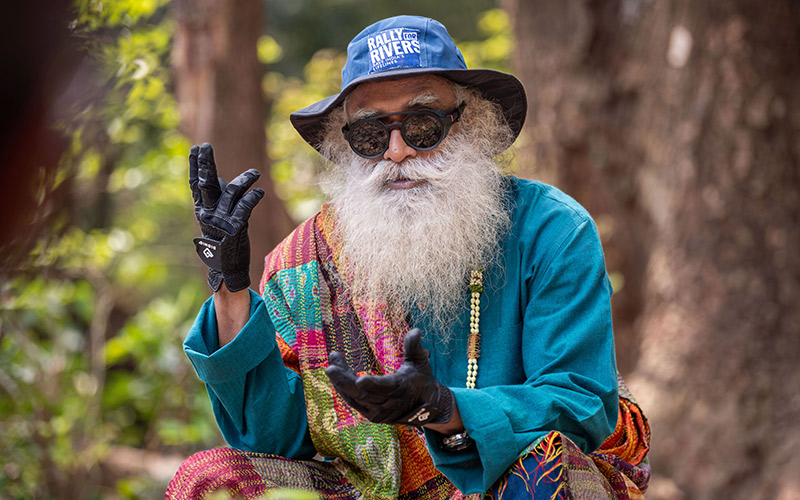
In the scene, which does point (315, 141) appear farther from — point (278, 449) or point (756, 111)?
point (756, 111)

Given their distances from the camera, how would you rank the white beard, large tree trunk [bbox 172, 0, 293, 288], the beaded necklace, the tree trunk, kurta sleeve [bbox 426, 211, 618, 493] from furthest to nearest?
the tree trunk
large tree trunk [bbox 172, 0, 293, 288]
the white beard
the beaded necklace
kurta sleeve [bbox 426, 211, 618, 493]

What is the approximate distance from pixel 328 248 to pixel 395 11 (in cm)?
1144

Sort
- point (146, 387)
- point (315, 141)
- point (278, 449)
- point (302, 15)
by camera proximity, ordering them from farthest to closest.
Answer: point (302, 15)
point (146, 387)
point (315, 141)
point (278, 449)

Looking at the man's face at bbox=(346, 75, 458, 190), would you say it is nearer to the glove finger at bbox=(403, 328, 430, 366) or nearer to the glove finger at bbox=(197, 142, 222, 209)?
the glove finger at bbox=(197, 142, 222, 209)

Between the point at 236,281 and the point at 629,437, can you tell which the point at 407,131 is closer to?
the point at 236,281

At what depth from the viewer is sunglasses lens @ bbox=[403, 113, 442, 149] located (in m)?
2.70

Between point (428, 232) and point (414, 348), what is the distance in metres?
0.82

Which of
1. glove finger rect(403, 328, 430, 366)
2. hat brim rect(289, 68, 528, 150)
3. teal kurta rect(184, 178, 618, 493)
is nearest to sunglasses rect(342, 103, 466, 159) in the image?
hat brim rect(289, 68, 528, 150)

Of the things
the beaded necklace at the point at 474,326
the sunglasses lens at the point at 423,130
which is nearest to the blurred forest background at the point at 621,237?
the sunglasses lens at the point at 423,130

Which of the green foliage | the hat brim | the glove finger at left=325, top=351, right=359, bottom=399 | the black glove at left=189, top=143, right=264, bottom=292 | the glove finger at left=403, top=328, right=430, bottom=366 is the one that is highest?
the hat brim

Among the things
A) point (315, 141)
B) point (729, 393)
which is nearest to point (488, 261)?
point (315, 141)

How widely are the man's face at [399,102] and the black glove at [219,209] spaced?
56cm

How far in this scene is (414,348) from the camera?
1.95 meters

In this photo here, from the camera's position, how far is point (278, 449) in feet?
8.75
